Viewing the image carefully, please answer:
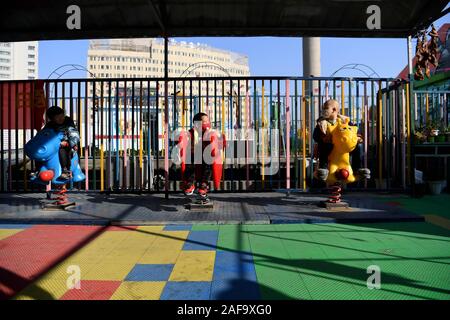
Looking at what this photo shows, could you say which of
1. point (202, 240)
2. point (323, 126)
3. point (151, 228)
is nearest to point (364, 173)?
point (323, 126)

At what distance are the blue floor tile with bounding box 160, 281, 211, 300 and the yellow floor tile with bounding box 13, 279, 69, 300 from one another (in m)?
0.87

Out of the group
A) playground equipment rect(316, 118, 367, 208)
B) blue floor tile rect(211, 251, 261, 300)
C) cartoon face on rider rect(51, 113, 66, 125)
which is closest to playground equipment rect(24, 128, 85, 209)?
cartoon face on rider rect(51, 113, 66, 125)

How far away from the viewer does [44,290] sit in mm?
3078

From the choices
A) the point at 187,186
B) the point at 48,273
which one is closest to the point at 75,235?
the point at 48,273

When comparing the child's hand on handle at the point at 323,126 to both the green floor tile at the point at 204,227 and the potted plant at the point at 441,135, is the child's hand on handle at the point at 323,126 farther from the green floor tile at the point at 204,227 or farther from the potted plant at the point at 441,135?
the potted plant at the point at 441,135

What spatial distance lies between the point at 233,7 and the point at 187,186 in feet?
11.6

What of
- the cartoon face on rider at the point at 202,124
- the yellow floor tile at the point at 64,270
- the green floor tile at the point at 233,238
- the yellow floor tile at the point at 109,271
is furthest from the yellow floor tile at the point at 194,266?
the cartoon face on rider at the point at 202,124

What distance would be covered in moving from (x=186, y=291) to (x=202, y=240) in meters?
1.61

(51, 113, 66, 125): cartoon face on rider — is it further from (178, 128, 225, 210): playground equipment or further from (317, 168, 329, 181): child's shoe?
(317, 168, 329, 181): child's shoe

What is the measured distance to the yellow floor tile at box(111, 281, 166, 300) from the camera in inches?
116

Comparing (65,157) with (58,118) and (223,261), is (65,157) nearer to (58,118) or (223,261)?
(58,118)

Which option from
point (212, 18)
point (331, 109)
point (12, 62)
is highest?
point (12, 62)

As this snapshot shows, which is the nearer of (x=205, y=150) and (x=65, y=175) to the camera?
(x=205, y=150)
